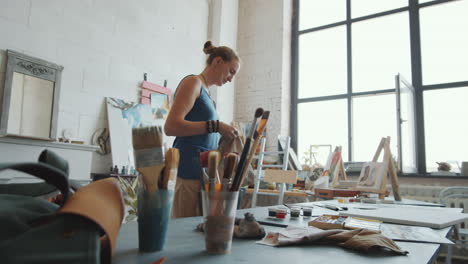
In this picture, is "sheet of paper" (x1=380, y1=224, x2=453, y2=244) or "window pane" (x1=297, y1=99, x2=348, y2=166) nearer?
"sheet of paper" (x1=380, y1=224, x2=453, y2=244)

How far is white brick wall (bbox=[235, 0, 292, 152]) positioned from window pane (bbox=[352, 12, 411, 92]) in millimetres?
934

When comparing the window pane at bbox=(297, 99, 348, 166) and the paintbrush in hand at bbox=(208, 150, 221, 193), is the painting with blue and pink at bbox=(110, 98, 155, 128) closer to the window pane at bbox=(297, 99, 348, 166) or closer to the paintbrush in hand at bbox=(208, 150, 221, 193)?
the window pane at bbox=(297, 99, 348, 166)

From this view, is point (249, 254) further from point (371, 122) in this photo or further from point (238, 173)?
point (371, 122)

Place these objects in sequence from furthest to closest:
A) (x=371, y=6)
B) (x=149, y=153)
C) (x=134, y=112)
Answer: (x=371, y=6) → (x=134, y=112) → (x=149, y=153)

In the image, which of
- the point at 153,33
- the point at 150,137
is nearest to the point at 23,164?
the point at 150,137

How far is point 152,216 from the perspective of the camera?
0.47 metres

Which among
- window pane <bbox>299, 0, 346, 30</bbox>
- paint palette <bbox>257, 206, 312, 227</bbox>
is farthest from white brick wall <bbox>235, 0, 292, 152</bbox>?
paint palette <bbox>257, 206, 312, 227</bbox>

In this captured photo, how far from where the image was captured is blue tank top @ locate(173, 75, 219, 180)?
128 centimetres

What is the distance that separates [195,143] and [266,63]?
344 cm

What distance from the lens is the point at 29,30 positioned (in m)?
2.32

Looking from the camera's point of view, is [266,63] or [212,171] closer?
[212,171]

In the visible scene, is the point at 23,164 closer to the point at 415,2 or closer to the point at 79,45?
the point at 79,45

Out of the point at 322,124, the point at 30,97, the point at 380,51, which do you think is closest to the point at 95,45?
the point at 30,97

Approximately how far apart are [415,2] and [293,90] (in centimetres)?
181
